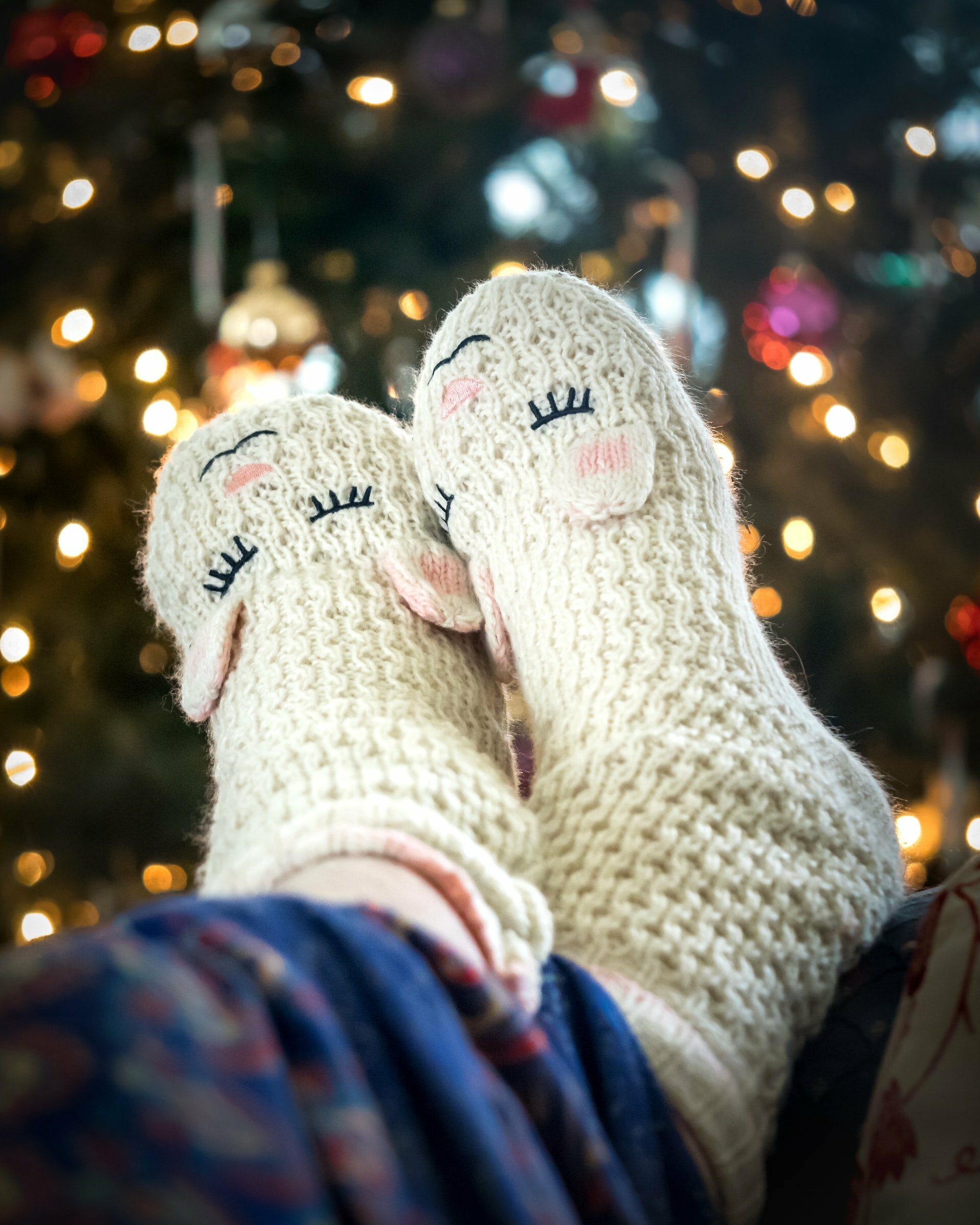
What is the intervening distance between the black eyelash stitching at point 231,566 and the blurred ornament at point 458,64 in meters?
0.81

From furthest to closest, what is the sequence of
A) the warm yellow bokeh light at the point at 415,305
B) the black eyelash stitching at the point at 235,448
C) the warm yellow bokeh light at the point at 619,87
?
the warm yellow bokeh light at the point at 619,87, the warm yellow bokeh light at the point at 415,305, the black eyelash stitching at the point at 235,448

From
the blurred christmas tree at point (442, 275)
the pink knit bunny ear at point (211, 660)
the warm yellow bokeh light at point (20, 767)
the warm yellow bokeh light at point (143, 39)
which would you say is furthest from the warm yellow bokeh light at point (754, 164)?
the warm yellow bokeh light at point (20, 767)

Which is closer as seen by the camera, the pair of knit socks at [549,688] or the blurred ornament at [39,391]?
the pair of knit socks at [549,688]

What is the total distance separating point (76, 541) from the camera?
3.67 feet

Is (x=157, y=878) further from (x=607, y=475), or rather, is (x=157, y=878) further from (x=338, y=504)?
(x=607, y=475)

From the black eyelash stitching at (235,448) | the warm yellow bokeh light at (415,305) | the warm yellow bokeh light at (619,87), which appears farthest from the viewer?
the warm yellow bokeh light at (619,87)

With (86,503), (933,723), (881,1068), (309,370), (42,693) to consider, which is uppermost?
(881,1068)

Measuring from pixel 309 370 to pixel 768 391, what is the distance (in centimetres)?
57

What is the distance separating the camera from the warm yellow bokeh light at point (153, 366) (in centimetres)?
113

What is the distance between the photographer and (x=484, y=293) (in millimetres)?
588

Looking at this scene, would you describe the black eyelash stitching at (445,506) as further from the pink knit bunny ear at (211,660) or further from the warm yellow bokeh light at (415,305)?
the warm yellow bokeh light at (415,305)

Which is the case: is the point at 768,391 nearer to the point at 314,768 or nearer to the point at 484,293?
the point at 484,293

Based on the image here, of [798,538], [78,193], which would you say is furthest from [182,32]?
[798,538]

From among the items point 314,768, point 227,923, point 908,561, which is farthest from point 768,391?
point 227,923
